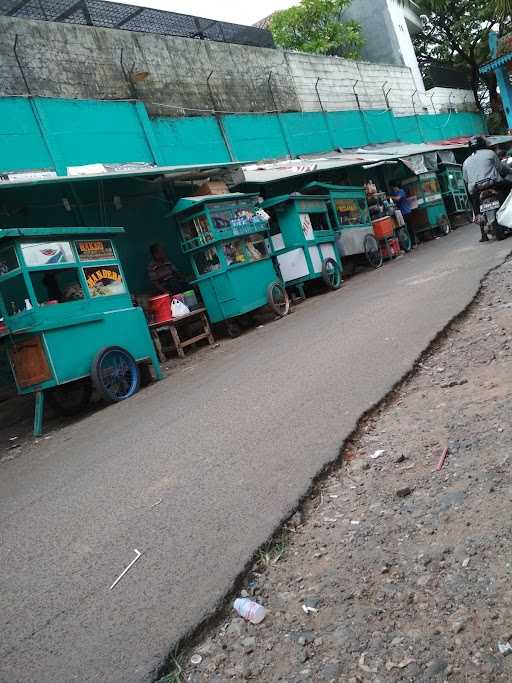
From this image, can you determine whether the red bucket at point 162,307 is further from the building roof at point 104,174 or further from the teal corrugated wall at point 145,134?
the teal corrugated wall at point 145,134

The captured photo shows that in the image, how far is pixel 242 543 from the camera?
2.51 meters

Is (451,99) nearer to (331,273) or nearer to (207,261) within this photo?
(331,273)

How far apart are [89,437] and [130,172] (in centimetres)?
506

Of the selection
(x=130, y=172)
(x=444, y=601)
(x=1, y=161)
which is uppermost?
(x=1, y=161)

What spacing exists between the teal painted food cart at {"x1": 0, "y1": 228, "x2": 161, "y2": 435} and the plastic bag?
1.50 m

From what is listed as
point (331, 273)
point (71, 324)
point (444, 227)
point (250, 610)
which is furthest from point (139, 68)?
point (250, 610)

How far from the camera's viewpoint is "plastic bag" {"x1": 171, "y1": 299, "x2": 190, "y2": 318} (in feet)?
30.2

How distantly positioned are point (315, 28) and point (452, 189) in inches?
405

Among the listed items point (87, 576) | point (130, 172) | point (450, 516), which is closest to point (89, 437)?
point (87, 576)

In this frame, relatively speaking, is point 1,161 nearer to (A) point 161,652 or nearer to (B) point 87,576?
(B) point 87,576

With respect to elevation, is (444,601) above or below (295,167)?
below

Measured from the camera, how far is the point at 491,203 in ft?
32.9

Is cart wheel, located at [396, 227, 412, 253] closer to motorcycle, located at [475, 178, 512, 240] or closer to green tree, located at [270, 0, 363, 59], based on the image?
motorcycle, located at [475, 178, 512, 240]

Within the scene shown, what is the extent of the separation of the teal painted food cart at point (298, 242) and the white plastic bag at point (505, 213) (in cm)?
333
